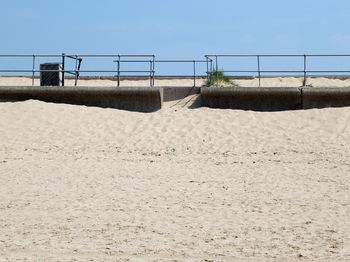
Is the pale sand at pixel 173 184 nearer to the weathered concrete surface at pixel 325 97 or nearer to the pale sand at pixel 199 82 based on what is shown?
the weathered concrete surface at pixel 325 97

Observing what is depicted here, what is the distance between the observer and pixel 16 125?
16.8m

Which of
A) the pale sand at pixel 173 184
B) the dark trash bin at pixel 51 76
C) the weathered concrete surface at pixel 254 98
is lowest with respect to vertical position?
the pale sand at pixel 173 184

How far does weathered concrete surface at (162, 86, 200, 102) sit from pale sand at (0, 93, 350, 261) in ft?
0.96

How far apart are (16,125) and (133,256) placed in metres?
11.1

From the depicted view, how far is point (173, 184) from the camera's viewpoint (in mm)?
11078

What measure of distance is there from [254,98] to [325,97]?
2.07m

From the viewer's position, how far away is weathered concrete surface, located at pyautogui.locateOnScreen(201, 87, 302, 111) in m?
18.1

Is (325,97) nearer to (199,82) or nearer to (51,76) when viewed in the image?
(199,82)

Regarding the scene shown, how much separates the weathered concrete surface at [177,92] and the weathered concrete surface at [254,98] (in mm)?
933

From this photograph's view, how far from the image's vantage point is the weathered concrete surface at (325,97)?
1794 cm

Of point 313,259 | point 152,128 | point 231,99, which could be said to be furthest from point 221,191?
point 231,99

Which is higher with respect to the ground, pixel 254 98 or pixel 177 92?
pixel 177 92

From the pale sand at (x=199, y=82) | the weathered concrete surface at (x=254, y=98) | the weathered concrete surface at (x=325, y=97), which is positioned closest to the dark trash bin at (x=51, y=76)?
the pale sand at (x=199, y=82)

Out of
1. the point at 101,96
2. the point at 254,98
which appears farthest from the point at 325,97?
the point at 101,96
